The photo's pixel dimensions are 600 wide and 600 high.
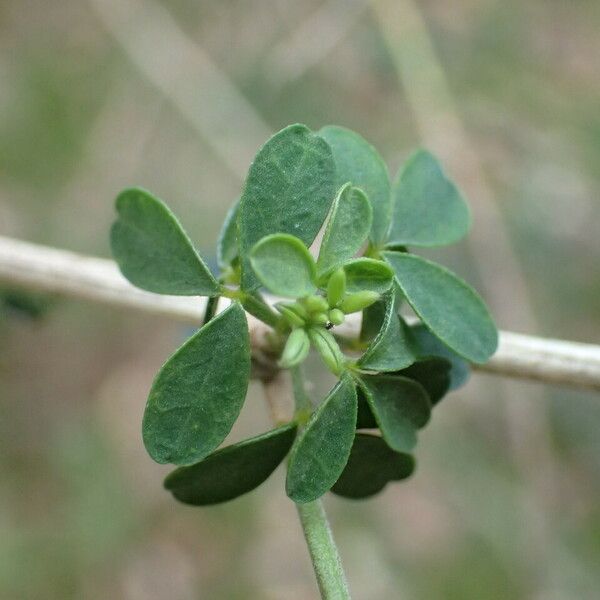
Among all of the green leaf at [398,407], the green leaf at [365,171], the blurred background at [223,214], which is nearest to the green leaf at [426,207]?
the green leaf at [365,171]

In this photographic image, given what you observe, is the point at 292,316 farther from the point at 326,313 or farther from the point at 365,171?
the point at 365,171

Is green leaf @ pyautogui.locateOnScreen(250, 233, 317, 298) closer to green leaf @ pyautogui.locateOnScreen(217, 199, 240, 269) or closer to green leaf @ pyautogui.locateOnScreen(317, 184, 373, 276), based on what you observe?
green leaf @ pyautogui.locateOnScreen(317, 184, 373, 276)

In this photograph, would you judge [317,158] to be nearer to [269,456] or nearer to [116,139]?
[269,456]

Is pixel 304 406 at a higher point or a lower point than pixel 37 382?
higher

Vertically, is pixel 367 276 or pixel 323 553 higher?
pixel 367 276

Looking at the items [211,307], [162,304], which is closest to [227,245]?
[211,307]

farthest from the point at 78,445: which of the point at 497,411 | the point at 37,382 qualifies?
the point at 497,411

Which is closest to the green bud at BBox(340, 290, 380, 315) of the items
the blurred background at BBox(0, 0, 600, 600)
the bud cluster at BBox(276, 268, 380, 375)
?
the bud cluster at BBox(276, 268, 380, 375)

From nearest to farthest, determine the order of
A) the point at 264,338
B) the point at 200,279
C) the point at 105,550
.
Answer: the point at 200,279 < the point at 264,338 < the point at 105,550
